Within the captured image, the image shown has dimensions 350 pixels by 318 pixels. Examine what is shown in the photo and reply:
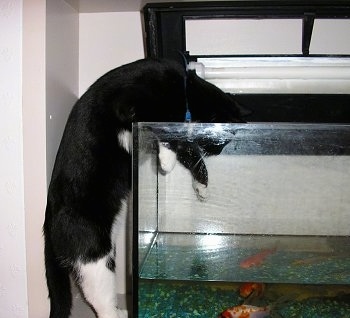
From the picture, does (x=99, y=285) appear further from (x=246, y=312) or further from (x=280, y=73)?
(x=280, y=73)

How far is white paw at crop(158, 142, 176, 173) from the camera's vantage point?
4.28ft

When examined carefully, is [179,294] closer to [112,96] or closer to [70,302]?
[70,302]

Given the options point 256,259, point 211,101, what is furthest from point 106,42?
point 256,259

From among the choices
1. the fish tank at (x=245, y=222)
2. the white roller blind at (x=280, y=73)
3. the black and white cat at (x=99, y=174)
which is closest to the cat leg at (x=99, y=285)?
the black and white cat at (x=99, y=174)

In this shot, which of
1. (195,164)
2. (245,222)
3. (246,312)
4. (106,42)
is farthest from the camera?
(106,42)

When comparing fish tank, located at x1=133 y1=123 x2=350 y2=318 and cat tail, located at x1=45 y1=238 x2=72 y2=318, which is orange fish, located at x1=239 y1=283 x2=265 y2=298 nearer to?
fish tank, located at x1=133 y1=123 x2=350 y2=318

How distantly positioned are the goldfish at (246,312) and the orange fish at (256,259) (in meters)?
0.13

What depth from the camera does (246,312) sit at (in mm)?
1238

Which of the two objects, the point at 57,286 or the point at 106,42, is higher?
the point at 106,42

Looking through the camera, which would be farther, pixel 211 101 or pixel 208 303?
pixel 211 101

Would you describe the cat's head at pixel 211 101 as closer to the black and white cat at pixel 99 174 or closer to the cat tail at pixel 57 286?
the black and white cat at pixel 99 174

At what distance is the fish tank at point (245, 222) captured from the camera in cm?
121

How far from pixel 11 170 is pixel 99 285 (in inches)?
19.6

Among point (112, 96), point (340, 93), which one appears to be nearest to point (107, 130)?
point (112, 96)
